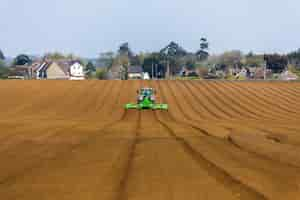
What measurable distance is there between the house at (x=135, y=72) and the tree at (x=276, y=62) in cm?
3299

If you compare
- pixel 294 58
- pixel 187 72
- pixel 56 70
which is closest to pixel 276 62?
pixel 294 58

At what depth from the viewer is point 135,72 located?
148000 mm

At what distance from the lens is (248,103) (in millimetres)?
44656

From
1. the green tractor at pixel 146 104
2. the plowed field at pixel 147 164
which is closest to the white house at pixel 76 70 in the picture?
the green tractor at pixel 146 104

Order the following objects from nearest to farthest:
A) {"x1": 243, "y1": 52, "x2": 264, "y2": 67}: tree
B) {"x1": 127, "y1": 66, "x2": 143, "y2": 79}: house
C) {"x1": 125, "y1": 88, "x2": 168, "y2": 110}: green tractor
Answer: {"x1": 125, "y1": 88, "x2": 168, "y2": 110}: green tractor, {"x1": 127, "y1": 66, "x2": 143, "y2": 79}: house, {"x1": 243, "y1": 52, "x2": 264, "y2": 67}: tree

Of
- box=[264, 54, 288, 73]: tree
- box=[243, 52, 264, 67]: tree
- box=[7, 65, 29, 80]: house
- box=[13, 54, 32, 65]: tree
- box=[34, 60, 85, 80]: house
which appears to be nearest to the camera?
box=[264, 54, 288, 73]: tree

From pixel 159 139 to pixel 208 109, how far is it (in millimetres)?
22494

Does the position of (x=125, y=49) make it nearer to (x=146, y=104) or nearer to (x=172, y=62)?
(x=172, y=62)

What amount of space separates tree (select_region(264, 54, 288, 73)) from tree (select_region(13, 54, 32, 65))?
227 feet

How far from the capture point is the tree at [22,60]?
15982 centimetres

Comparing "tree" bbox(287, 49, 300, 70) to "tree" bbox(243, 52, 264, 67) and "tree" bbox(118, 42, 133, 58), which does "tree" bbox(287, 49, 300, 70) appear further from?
"tree" bbox(118, 42, 133, 58)

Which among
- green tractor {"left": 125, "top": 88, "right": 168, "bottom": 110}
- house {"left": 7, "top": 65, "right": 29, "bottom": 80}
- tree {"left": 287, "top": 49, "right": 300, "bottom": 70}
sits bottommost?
green tractor {"left": 125, "top": 88, "right": 168, "bottom": 110}

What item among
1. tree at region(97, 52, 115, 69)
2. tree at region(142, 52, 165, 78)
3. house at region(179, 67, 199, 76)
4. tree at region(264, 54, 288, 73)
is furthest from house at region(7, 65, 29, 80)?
tree at region(264, 54, 288, 73)

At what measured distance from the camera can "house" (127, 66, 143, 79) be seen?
144 metres
